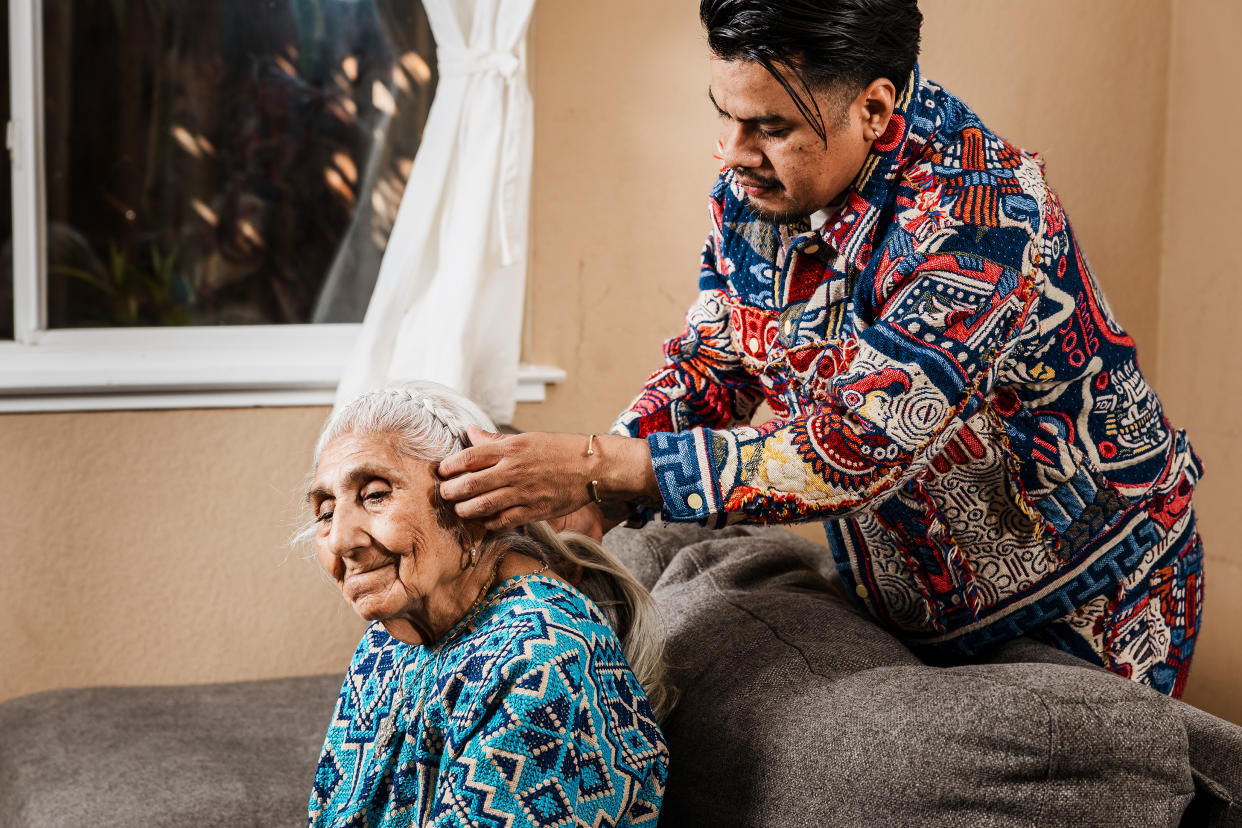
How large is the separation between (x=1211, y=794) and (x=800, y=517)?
553 mm

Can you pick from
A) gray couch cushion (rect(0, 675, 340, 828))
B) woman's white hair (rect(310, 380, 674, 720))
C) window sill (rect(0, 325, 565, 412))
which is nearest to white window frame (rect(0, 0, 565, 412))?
window sill (rect(0, 325, 565, 412))

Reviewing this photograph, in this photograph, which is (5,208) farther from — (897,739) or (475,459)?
(897,739)

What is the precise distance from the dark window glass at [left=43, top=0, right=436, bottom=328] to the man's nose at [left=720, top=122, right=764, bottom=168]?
5.82 ft

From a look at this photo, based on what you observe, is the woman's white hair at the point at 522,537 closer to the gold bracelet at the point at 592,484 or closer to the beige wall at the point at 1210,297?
the gold bracelet at the point at 592,484

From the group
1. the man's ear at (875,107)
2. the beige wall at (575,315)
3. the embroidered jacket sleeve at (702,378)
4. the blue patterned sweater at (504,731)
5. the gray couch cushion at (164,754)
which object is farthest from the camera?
the beige wall at (575,315)

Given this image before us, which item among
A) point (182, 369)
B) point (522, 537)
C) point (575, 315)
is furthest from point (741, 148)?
point (182, 369)

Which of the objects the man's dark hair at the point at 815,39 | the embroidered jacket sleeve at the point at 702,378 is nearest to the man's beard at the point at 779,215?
the man's dark hair at the point at 815,39

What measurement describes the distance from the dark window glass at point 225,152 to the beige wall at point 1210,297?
186 cm

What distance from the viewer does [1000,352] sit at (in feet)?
4.03

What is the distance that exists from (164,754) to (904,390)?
1640 mm

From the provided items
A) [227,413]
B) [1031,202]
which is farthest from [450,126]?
[1031,202]

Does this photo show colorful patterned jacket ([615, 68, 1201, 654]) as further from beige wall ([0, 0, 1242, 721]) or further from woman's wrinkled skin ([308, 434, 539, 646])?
beige wall ([0, 0, 1242, 721])

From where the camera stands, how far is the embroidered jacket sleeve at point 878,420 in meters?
1.18

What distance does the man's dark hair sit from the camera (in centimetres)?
120
